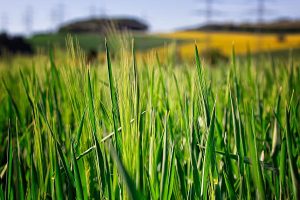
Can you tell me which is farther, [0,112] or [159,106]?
[0,112]

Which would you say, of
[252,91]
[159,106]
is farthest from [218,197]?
[252,91]

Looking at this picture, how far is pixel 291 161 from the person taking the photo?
363mm

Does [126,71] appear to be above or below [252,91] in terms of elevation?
above

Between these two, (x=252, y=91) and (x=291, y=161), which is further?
(x=252, y=91)

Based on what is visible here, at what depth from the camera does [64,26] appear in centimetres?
3316

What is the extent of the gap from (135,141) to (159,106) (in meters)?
0.33

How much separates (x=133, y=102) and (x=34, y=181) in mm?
174

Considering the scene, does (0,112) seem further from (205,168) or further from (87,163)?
(205,168)

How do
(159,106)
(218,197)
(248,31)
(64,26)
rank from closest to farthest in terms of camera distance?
(218,197) → (159,106) → (248,31) → (64,26)

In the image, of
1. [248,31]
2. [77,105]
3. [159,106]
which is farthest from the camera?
[248,31]

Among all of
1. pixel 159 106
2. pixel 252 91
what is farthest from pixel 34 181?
pixel 252 91

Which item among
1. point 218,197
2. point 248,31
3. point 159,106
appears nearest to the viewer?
point 218,197

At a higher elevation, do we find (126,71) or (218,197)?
(126,71)

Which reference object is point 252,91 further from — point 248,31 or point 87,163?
point 248,31
